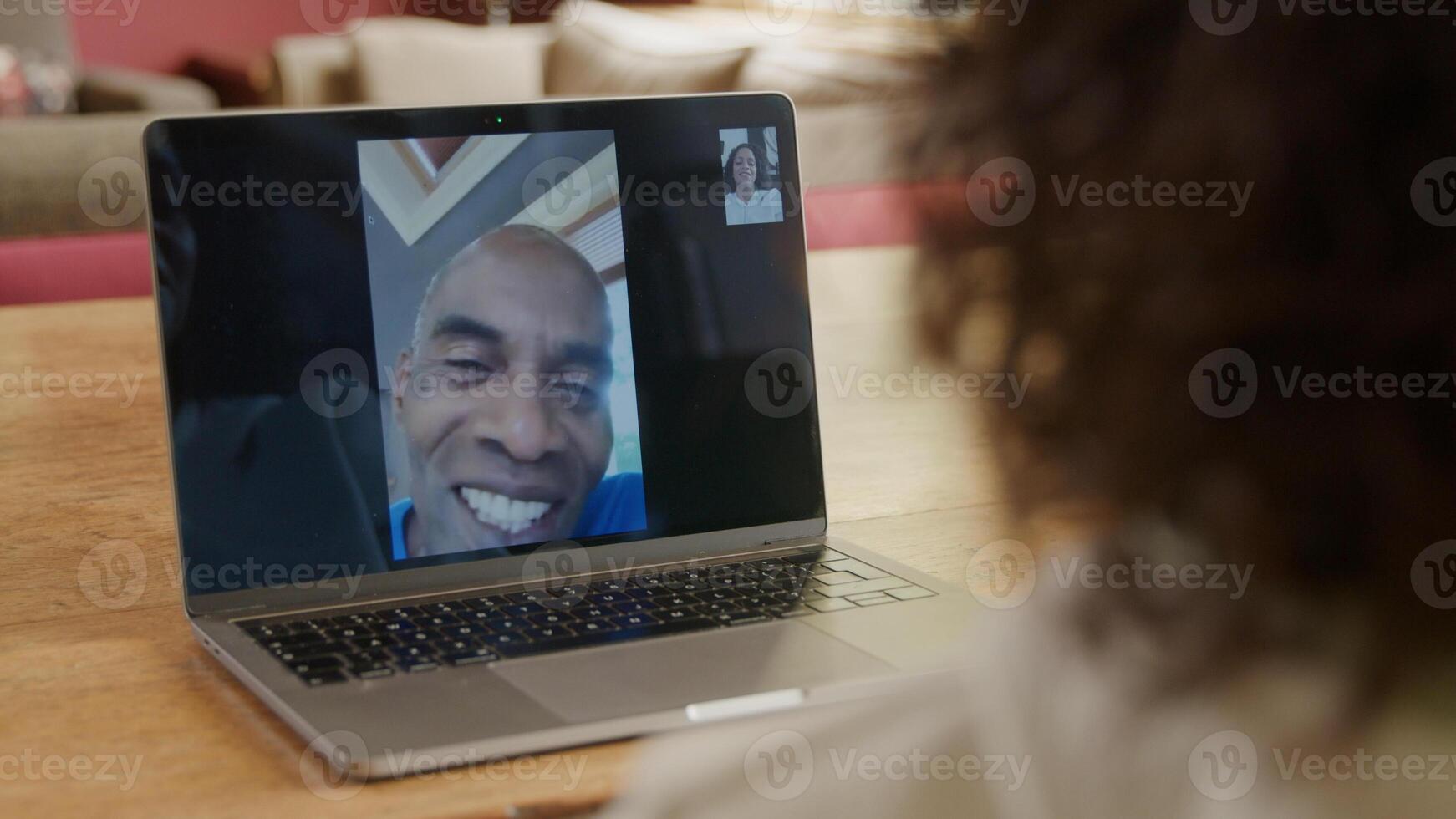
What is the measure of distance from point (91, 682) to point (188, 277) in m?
0.24

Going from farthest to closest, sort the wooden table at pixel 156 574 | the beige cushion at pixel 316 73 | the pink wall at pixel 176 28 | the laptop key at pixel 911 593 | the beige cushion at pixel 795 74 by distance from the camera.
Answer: the pink wall at pixel 176 28, the beige cushion at pixel 316 73, the beige cushion at pixel 795 74, the laptop key at pixel 911 593, the wooden table at pixel 156 574

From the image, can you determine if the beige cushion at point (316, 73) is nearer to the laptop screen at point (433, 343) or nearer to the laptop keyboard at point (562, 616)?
the laptop screen at point (433, 343)

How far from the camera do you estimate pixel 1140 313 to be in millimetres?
291

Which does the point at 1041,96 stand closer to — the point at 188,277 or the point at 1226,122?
the point at 1226,122

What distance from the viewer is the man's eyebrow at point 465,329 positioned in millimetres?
816

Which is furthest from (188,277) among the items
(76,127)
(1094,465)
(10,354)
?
(76,127)
